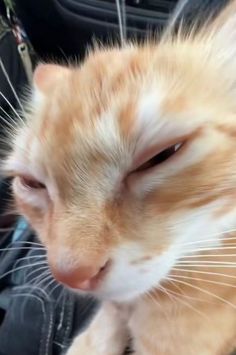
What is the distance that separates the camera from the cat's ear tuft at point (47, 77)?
0.71 meters

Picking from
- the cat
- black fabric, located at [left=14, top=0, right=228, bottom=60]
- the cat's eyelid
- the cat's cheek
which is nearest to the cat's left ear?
the cat

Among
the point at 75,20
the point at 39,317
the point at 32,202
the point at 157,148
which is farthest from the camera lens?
the point at 75,20

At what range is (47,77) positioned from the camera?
29.4 inches

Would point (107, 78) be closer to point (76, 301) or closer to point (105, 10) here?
point (76, 301)

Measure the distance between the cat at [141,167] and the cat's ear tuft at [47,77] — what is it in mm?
31

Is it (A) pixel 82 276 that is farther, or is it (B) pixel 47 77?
(B) pixel 47 77

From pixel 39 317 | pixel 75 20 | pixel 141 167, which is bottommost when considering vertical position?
pixel 39 317

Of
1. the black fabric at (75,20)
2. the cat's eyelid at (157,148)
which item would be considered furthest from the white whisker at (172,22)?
the black fabric at (75,20)

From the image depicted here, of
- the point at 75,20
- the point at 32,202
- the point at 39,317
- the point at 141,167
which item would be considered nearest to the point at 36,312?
the point at 39,317

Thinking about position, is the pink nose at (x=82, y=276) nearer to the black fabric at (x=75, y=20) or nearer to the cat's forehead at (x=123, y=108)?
the cat's forehead at (x=123, y=108)

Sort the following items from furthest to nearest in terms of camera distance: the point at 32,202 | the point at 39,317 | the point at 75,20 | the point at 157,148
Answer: the point at 75,20, the point at 39,317, the point at 32,202, the point at 157,148

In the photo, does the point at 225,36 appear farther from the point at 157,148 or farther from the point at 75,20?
the point at 75,20

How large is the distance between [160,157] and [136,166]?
2 centimetres

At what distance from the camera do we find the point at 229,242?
2.18ft
